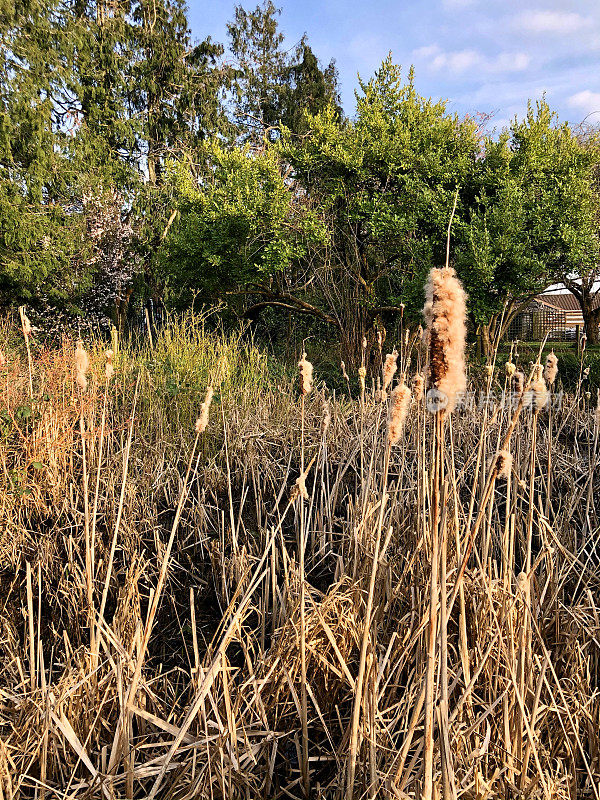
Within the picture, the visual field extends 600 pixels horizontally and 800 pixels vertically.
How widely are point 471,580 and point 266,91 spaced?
20.2 metres

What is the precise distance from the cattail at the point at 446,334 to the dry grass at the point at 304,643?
0.05 meters

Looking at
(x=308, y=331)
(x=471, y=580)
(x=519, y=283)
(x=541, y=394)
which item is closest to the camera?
(x=541, y=394)

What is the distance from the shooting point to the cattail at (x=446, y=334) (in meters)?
0.68

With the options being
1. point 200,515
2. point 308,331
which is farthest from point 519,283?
point 200,515

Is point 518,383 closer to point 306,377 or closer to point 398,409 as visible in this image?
point 398,409

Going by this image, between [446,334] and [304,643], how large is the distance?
2.81 feet

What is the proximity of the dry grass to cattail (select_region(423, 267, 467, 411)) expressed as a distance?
52 mm

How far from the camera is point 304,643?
4.02 ft

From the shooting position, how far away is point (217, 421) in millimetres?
3750

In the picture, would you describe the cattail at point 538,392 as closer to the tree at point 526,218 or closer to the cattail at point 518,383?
the cattail at point 518,383

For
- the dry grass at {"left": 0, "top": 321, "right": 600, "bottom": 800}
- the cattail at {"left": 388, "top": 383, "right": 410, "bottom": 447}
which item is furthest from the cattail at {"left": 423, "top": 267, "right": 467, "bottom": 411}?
the cattail at {"left": 388, "top": 383, "right": 410, "bottom": 447}

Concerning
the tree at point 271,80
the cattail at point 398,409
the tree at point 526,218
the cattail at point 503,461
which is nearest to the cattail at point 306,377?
the cattail at point 398,409

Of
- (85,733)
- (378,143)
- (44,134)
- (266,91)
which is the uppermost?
(266,91)

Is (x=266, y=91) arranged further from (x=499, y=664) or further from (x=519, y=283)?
(x=499, y=664)
